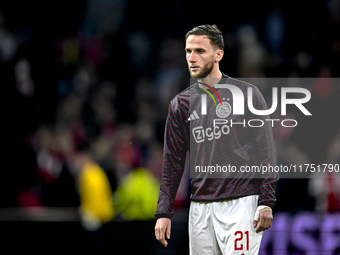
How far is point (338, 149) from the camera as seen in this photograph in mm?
6426

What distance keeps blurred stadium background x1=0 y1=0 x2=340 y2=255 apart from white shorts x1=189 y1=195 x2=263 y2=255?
1550mm

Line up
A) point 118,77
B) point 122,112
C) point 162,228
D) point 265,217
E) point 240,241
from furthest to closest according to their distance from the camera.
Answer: point 118,77, point 122,112, point 162,228, point 240,241, point 265,217

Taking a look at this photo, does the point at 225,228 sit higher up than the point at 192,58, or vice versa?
the point at 192,58

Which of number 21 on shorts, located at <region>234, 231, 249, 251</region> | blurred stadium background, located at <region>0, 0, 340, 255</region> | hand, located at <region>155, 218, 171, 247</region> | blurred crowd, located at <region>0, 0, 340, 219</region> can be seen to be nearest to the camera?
number 21 on shorts, located at <region>234, 231, 249, 251</region>

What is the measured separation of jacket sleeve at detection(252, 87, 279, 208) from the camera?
3.74m

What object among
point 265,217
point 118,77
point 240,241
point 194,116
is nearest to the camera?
point 265,217

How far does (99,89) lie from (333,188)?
477 cm

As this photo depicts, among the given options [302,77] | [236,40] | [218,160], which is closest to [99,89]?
[236,40]

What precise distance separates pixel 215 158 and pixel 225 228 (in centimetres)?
49

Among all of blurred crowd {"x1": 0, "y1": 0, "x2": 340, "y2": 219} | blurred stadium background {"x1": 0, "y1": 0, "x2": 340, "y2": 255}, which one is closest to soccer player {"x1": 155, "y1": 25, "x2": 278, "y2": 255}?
blurred stadium background {"x1": 0, "y1": 0, "x2": 340, "y2": 255}

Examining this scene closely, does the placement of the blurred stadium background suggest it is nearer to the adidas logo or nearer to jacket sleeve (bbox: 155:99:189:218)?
jacket sleeve (bbox: 155:99:189:218)

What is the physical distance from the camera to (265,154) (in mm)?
3820

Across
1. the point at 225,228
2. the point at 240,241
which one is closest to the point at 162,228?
the point at 225,228

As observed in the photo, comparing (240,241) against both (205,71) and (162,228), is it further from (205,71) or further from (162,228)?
(205,71)
